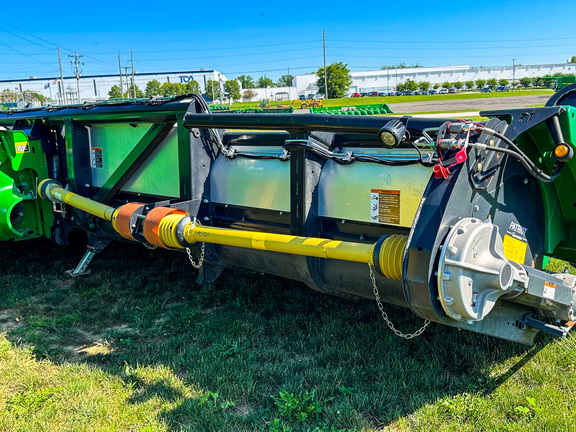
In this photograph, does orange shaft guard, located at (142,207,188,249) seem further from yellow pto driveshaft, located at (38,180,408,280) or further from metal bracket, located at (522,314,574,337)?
metal bracket, located at (522,314,574,337)

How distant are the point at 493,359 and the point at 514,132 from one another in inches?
59.4

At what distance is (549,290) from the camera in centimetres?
243

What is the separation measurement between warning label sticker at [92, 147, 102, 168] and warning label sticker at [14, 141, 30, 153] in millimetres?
580

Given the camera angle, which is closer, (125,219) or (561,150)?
(561,150)

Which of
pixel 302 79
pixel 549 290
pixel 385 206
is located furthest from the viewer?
pixel 302 79

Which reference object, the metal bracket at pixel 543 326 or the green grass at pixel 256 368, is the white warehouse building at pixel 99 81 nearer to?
the green grass at pixel 256 368

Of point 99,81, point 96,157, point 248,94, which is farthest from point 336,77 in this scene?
point 96,157

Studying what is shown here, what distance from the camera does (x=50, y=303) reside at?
4.50m

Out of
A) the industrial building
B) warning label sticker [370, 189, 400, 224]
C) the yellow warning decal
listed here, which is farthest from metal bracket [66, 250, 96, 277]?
the industrial building

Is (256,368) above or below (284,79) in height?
below

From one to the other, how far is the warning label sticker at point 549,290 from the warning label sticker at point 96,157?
373 cm

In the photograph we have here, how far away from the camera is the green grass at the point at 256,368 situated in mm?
2744

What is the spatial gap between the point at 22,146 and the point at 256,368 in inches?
118

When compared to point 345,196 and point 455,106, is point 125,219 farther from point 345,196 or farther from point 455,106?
point 455,106
